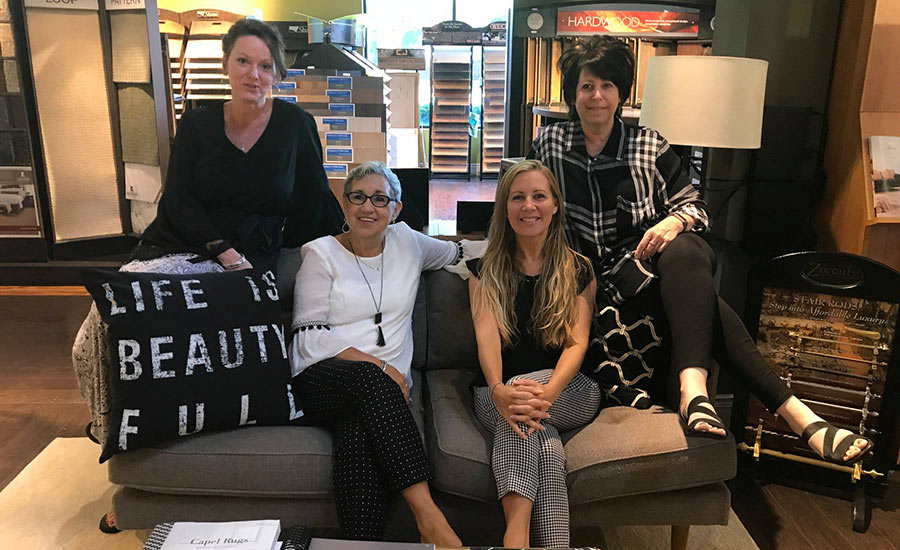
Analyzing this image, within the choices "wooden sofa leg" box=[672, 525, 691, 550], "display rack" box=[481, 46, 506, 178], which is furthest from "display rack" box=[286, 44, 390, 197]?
"display rack" box=[481, 46, 506, 178]

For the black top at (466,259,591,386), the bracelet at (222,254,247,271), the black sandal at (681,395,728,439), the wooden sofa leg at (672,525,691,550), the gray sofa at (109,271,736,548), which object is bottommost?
the wooden sofa leg at (672,525,691,550)

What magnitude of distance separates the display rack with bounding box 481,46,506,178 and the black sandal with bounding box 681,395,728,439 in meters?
6.88

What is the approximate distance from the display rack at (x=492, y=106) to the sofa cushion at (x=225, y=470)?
23.0ft

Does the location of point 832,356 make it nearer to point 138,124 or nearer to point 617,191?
point 617,191

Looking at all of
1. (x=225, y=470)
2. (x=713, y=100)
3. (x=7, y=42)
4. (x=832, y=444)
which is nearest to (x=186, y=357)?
(x=225, y=470)

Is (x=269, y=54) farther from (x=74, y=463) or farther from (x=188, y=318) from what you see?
(x=74, y=463)

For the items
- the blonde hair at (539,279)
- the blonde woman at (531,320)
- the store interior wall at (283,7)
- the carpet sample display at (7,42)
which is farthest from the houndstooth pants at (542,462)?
the store interior wall at (283,7)

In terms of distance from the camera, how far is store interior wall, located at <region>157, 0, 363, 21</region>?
6.60 m

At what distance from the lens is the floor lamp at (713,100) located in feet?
7.58

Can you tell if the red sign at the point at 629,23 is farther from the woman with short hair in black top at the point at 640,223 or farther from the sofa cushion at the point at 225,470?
the sofa cushion at the point at 225,470

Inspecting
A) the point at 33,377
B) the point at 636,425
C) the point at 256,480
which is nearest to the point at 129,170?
the point at 33,377

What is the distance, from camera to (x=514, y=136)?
6.41 meters

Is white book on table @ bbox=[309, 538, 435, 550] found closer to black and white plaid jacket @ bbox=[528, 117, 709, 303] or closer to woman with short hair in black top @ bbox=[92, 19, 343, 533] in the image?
black and white plaid jacket @ bbox=[528, 117, 709, 303]

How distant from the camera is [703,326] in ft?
6.29
